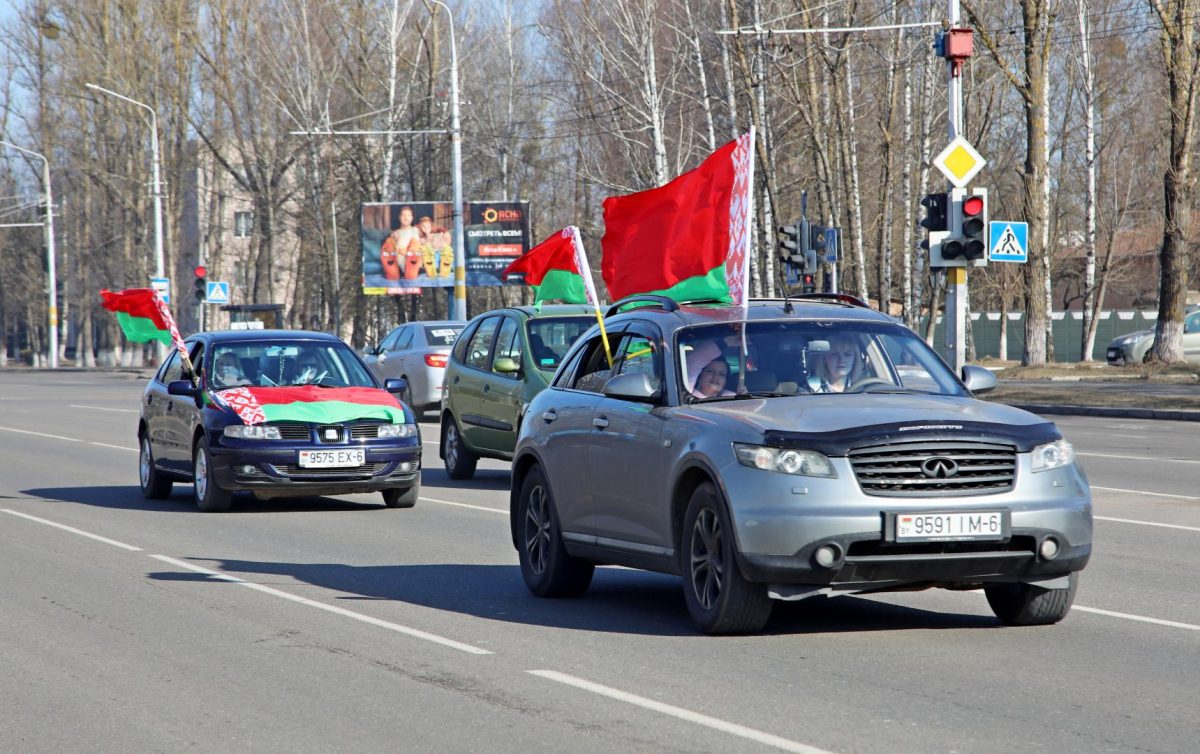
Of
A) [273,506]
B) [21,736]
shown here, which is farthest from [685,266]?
[273,506]

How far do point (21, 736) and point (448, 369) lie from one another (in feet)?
42.5

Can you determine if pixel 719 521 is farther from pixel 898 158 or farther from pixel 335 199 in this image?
pixel 335 199

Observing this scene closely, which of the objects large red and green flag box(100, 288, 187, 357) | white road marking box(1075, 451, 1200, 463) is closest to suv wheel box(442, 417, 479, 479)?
large red and green flag box(100, 288, 187, 357)

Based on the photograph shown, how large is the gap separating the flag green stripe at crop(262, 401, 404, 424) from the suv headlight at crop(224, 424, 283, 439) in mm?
91

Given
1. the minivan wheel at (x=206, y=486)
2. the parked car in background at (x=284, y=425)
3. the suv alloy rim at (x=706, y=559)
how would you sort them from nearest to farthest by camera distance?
the suv alloy rim at (x=706, y=559), the parked car in background at (x=284, y=425), the minivan wheel at (x=206, y=486)

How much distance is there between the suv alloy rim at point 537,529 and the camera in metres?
10.1

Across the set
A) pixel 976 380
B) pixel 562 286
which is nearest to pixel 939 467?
pixel 976 380

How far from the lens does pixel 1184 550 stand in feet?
38.5

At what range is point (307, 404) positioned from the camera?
15219 mm

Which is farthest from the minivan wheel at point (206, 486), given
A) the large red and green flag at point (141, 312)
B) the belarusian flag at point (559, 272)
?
the belarusian flag at point (559, 272)

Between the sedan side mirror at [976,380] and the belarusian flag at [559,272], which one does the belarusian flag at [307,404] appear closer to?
the belarusian flag at [559,272]

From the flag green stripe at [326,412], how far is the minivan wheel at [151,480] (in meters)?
2.15

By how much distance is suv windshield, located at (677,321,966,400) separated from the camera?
8.84m

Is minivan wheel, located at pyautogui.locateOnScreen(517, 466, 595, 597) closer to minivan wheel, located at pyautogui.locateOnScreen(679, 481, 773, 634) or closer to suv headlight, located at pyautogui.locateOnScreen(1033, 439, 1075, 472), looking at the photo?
minivan wheel, located at pyautogui.locateOnScreen(679, 481, 773, 634)
